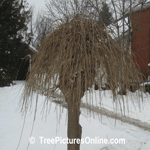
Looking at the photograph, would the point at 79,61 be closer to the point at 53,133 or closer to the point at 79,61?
the point at 79,61

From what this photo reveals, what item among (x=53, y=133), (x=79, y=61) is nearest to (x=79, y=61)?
(x=79, y=61)

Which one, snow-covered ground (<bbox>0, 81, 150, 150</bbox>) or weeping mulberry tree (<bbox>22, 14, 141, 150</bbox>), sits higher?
weeping mulberry tree (<bbox>22, 14, 141, 150</bbox>)

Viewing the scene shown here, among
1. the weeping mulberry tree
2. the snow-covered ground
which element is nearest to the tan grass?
the weeping mulberry tree

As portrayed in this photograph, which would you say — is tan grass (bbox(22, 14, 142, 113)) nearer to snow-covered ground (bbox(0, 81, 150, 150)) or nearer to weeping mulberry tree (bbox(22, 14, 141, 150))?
weeping mulberry tree (bbox(22, 14, 141, 150))

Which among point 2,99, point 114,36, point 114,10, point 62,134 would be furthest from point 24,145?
point 114,10

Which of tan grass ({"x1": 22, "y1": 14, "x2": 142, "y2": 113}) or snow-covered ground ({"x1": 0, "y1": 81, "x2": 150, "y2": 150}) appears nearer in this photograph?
tan grass ({"x1": 22, "y1": 14, "x2": 142, "y2": 113})

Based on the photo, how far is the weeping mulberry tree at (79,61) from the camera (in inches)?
40.3

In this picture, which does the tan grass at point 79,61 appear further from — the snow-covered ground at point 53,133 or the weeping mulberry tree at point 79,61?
the snow-covered ground at point 53,133

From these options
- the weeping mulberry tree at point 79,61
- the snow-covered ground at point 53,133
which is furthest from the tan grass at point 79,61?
the snow-covered ground at point 53,133

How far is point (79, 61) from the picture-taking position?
1066 mm

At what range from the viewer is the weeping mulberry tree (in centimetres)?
102

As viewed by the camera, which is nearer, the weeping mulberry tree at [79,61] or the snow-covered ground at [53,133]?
the weeping mulberry tree at [79,61]

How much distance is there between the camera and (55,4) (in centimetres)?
1078

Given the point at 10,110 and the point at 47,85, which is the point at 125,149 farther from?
the point at 10,110
